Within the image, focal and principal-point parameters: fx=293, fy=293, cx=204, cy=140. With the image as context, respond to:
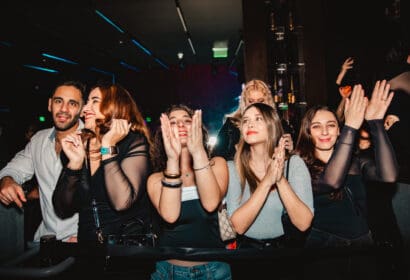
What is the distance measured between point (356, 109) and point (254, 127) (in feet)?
2.02

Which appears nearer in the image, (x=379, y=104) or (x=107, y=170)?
Answer: (x=107, y=170)

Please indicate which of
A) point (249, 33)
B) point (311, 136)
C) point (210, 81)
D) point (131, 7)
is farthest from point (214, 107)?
point (311, 136)

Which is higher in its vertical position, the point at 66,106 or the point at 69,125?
the point at 66,106

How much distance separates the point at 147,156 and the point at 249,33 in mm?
3405

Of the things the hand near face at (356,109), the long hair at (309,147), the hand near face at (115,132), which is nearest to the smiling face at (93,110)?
the hand near face at (115,132)

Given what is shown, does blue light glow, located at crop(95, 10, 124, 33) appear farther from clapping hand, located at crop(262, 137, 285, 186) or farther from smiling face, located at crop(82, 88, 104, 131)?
clapping hand, located at crop(262, 137, 285, 186)

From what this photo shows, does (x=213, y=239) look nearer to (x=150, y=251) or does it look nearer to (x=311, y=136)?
(x=150, y=251)

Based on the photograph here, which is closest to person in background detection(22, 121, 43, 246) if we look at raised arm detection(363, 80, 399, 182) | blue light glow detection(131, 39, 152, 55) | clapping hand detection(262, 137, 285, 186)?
clapping hand detection(262, 137, 285, 186)

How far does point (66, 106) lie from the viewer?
2.17m

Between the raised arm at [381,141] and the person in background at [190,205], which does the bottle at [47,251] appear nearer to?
the person in background at [190,205]

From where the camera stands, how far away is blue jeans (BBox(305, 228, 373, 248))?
1637 mm

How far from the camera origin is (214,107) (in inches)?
540

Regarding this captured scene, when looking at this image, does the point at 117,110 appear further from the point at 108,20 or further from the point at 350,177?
the point at 108,20

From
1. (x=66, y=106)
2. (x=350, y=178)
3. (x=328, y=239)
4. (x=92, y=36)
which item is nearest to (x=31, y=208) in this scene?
(x=66, y=106)
